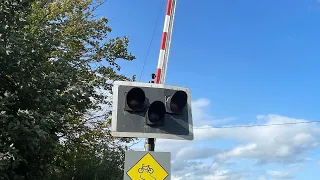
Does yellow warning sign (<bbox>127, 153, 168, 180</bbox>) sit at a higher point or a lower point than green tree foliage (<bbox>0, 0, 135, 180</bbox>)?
lower

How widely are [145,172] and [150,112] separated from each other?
88 centimetres

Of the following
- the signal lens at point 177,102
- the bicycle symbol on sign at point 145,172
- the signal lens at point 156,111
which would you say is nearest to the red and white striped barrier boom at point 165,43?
the signal lens at point 177,102

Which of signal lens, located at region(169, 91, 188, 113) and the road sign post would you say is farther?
signal lens, located at region(169, 91, 188, 113)

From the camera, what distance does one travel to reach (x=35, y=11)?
45.3 feet

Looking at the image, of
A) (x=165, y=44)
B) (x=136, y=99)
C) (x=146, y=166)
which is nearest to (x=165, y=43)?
(x=165, y=44)

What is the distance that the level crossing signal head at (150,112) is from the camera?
6258 mm

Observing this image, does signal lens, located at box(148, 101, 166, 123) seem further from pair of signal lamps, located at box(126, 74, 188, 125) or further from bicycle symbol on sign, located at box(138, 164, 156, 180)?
bicycle symbol on sign, located at box(138, 164, 156, 180)

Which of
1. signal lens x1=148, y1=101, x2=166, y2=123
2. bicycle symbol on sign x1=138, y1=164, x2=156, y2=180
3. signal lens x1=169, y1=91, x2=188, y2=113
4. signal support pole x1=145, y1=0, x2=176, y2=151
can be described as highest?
signal support pole x1=145, y1=0, x2=176, y2=151

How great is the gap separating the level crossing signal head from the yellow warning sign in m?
0.37

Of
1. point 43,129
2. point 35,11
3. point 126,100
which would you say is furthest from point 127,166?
point 35,11

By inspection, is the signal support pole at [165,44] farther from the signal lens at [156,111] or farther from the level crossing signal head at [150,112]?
the signal lens at [156,111]

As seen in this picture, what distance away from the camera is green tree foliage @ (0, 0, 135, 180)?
848 centimetres

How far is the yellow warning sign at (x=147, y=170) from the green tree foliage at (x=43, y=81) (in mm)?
2891

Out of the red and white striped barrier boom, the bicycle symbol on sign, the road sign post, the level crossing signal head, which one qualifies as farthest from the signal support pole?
the bicycle symbol on sign
